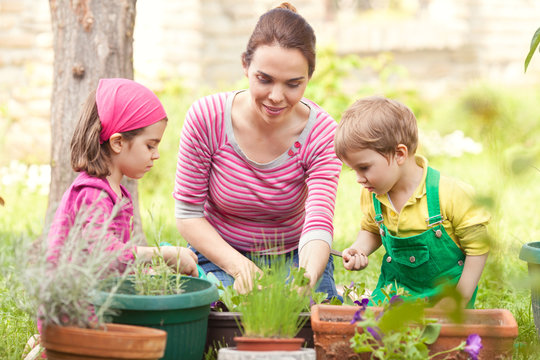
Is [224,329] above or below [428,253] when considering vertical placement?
below

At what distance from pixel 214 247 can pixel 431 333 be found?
1.04m

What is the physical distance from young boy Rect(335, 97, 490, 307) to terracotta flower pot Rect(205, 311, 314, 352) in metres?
0.31

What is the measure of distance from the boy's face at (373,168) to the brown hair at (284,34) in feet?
1.41

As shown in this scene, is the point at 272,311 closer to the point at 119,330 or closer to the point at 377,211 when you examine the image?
the point at 119,330

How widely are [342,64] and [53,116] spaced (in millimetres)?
4697

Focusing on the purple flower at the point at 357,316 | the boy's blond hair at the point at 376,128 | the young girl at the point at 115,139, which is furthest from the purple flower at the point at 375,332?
the young girl at the point at 115,139

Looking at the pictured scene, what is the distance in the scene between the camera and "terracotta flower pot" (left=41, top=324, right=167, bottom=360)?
5.24 ft

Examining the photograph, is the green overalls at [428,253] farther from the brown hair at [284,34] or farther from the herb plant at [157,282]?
the herb plant at [157,282]

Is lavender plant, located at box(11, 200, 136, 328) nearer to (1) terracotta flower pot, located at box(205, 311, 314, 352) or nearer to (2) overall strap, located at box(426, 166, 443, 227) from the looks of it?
(1) terracotta flower pot, located at box(205, 311, 314, 352)

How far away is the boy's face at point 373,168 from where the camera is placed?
2.35 metres

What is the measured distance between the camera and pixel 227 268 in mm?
2555

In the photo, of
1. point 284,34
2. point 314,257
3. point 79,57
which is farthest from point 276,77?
point 79,57

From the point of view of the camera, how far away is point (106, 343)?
1.60 m

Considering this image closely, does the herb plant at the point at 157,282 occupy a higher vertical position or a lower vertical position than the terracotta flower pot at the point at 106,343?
higher
